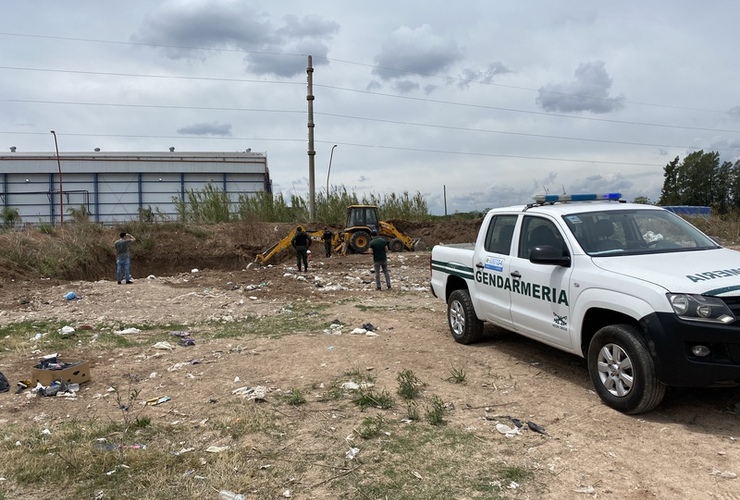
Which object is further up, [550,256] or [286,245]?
[550,256]

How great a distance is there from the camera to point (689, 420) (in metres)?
4.46

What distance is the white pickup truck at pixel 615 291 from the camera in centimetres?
416

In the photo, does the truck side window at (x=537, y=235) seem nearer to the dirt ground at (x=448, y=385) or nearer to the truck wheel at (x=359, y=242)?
the dirt ground at (x=448, y=385)

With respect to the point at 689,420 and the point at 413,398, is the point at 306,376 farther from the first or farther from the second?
the point at 689,420

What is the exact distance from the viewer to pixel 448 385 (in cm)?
565

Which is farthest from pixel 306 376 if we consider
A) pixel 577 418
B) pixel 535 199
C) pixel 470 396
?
pixel 535 199

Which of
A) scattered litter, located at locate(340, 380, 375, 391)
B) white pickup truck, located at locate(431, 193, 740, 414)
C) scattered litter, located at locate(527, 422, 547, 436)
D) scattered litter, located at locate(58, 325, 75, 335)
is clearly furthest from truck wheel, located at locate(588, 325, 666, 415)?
scattered litter, located at locate(58, 325, 75, 335)

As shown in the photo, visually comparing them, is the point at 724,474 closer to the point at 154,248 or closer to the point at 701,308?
the point at 701,308

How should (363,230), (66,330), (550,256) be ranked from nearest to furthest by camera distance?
(550,256) < (66,330) < (363,230)

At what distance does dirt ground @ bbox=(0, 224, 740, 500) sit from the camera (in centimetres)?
370

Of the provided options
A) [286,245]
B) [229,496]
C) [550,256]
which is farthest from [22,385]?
[286,245]

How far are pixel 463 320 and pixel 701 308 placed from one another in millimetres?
3441

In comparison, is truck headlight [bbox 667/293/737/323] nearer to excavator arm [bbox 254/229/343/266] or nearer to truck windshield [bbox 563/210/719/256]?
truck windshield [bbox 563/210/719/256]

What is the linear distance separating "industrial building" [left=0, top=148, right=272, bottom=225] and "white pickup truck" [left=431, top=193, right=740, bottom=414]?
47.5 m
